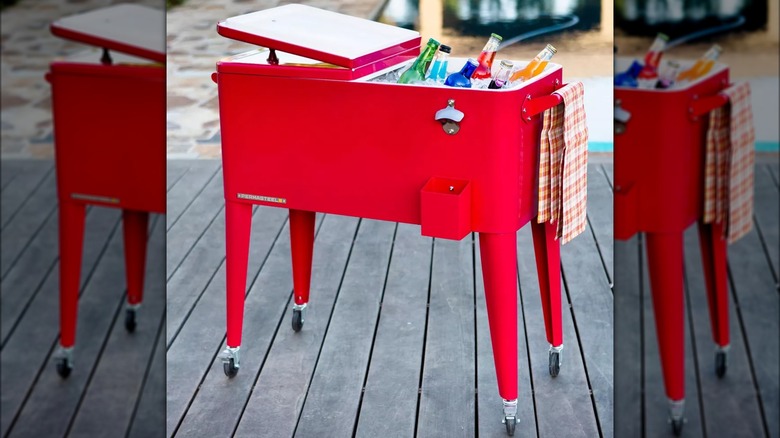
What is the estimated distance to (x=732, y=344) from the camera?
4.82 feet

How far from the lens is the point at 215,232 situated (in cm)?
205

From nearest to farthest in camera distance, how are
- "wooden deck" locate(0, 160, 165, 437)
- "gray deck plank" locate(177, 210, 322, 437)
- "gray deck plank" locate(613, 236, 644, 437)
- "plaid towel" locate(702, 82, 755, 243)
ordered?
1. "plaid towel" locate(702, 82, 755, 243)
2. "gray deck plank" locate(613, 236, 644, 437)
3. "wooden deck" locate(0, 160, 165, 437)
4. "gray deck plank" locate(177, 210, 322, 437)

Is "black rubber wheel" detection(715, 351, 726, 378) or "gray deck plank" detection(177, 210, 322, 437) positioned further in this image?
"gray deck plank" detection(177, 210, 322, 437)

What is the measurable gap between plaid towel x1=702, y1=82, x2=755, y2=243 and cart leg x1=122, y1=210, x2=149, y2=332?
111cm

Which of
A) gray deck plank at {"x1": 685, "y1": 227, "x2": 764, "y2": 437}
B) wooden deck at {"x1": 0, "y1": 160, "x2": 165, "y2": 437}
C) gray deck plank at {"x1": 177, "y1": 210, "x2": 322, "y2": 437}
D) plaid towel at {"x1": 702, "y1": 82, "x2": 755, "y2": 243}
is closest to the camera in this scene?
plaid towel at {"x1": 702, "y1": 82, "x2": 755, "y2": 243}

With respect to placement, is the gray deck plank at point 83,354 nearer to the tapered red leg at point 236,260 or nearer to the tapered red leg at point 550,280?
the tapered red leg at point 236,260

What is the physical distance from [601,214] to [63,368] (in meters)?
1.17

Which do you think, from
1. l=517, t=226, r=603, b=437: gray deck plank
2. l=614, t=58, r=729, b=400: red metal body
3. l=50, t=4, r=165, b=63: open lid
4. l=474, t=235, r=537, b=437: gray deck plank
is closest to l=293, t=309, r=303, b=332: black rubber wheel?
l=474, t=235, r=537, b=437: gray deck plank

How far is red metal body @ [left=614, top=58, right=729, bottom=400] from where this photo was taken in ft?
4.66

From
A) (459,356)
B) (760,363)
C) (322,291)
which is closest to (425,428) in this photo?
(459,356)

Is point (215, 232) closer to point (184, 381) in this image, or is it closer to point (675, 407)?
point (184, 381)

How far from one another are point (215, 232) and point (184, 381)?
1.12ft

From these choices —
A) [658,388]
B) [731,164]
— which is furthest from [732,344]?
[731,164]

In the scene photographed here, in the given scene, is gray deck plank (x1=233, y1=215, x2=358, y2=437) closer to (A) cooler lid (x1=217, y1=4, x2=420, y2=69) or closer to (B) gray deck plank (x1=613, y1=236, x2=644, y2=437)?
(A) cooler lid (x1=217, y1=4, x2=420, y2=69)
